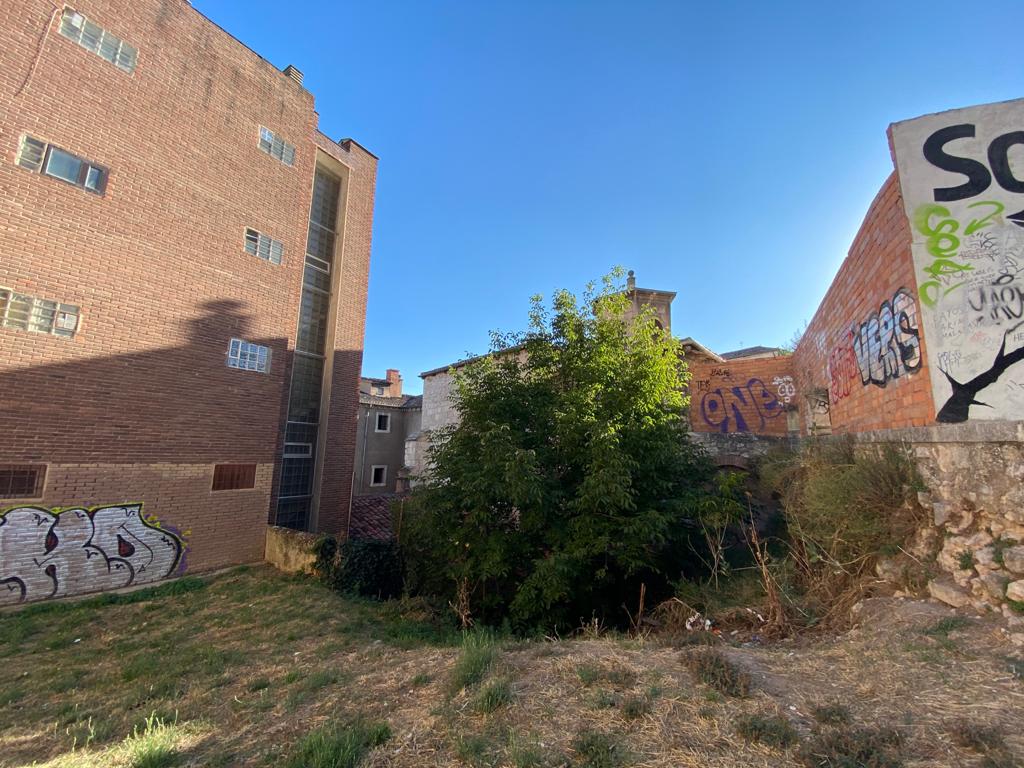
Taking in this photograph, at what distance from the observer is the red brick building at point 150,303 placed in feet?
29.4

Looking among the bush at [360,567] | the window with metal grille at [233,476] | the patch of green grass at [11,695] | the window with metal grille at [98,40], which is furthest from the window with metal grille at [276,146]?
the patch of green grass at [11,695]

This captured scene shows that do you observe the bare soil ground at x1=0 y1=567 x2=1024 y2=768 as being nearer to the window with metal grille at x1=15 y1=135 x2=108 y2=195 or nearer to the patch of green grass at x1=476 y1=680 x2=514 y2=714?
the patch of green grass at x1=476 y1=680 x2=514 y2=714

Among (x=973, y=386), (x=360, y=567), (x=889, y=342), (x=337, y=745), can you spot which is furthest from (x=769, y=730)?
(x=360, y=567)

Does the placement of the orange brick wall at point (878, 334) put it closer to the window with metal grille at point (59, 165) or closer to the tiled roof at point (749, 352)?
the window with metal grille at point (59, 165)

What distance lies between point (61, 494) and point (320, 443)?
6.16 meters

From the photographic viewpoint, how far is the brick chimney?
3269cm

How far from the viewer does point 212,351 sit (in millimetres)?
11484

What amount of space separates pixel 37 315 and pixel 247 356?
3.98 meters

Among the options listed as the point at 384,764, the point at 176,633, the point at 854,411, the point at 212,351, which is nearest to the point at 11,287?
the point at 212,351

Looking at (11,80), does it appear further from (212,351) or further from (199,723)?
(199,723)

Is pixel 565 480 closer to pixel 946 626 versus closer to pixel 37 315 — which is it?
pixel 946 626

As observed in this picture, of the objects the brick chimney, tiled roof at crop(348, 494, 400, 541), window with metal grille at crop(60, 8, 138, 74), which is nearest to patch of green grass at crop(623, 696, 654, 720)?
tiled roof at crop(348, 494, 400, 541)

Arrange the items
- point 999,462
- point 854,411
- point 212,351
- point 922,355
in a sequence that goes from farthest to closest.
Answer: point 212,351, point 854,411, point 922,355, point 999,462

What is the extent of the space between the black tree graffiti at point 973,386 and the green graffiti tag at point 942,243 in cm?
69
